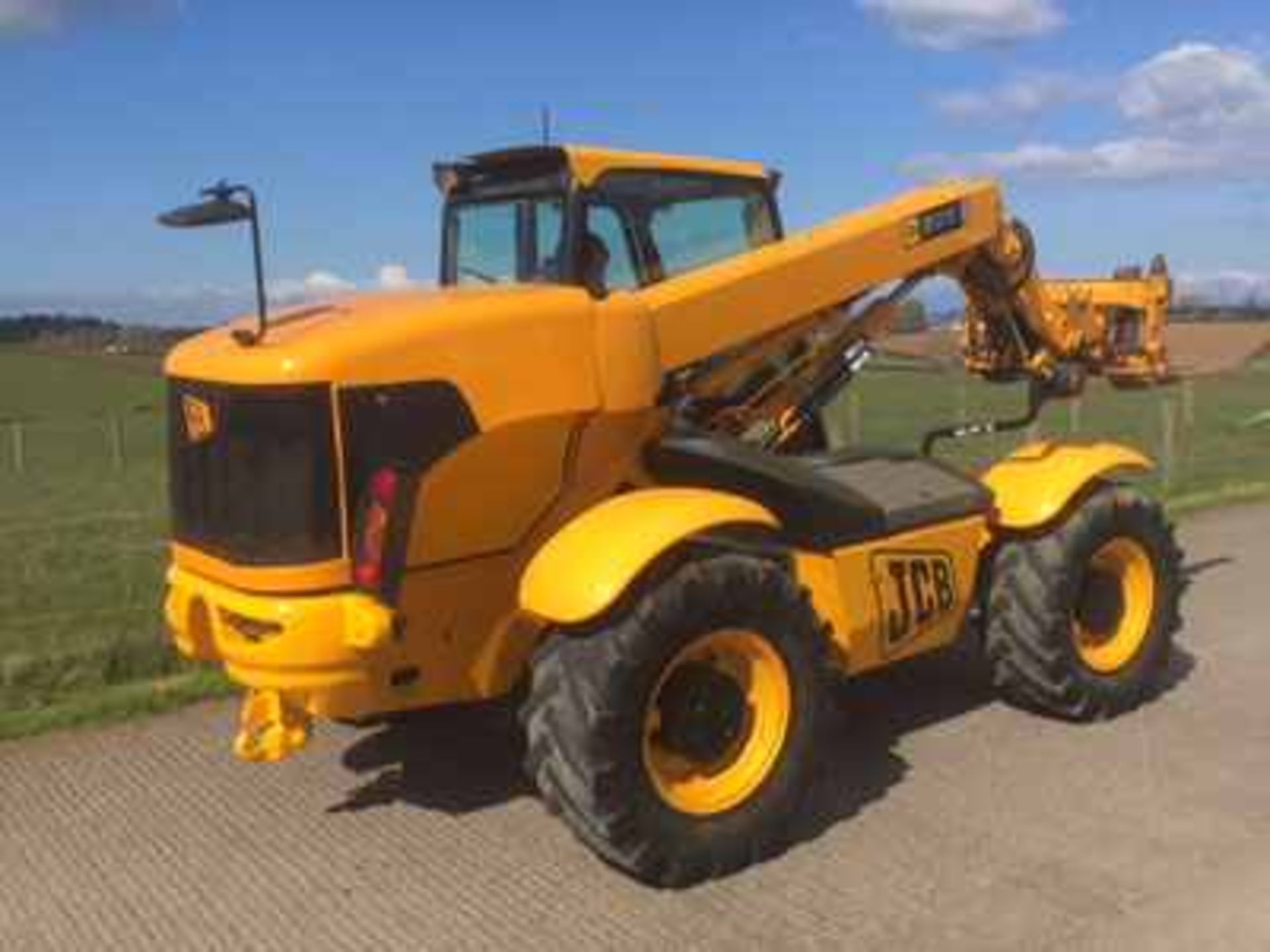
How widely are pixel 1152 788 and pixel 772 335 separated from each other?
7.30 ft

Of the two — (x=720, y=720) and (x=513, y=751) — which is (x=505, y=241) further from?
(x=720, y=720)

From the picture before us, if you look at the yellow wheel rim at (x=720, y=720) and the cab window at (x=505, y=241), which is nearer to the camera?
the yellow wheel rim at (x=720, y=720)

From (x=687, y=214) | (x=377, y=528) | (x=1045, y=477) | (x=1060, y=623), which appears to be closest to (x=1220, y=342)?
(x=1045, y=477)

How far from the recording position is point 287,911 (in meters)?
5.00

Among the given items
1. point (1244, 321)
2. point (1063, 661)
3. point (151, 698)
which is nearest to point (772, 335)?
point (1063, 661)

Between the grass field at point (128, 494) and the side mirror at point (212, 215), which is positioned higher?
the side mirror at point (212, 215)

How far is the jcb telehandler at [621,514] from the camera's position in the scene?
514 centimetres

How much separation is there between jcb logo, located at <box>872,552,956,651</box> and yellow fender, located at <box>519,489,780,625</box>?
839 mm

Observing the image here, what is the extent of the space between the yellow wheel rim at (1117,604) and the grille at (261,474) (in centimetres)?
343

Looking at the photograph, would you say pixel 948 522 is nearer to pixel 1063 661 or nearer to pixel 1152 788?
pixel 1063 661

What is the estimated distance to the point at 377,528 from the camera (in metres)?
5.10

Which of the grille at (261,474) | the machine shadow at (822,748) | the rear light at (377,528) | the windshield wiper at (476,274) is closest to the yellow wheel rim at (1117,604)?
the machine shadow at (822,748)

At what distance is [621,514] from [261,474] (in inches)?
45.7

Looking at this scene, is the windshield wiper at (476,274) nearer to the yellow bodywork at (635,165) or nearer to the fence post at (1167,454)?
the yellow bodywork at (635,165)
